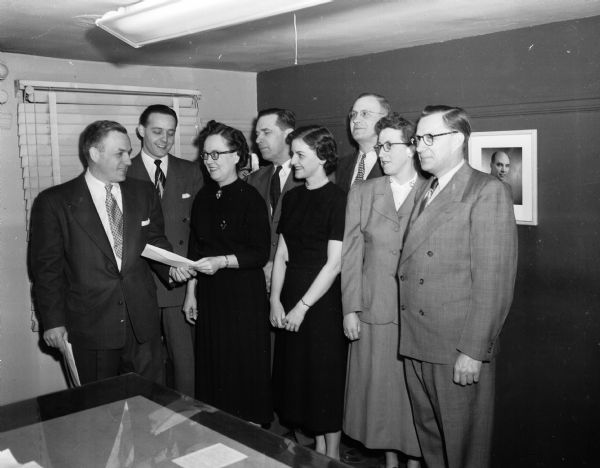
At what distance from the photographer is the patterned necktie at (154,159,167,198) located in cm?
404

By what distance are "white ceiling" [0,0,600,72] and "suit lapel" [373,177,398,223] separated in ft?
2.74

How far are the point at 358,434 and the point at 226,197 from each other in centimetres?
151

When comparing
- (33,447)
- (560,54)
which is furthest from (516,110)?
(33,447)

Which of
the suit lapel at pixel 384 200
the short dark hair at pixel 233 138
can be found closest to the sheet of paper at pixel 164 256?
the short dark hair at pixel 233 138

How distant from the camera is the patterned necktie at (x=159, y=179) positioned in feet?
13.3

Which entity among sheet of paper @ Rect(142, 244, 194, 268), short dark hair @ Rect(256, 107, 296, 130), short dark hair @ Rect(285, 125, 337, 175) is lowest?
sheet of paper @ Rect(142, 244, 194, 268)

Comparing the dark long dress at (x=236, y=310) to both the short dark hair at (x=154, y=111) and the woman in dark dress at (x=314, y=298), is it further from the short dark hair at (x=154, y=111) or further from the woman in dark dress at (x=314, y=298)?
the short dark hair at (x=154, y=111)

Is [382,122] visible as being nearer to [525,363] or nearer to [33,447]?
[525,363]

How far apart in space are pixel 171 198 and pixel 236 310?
36.8 inches

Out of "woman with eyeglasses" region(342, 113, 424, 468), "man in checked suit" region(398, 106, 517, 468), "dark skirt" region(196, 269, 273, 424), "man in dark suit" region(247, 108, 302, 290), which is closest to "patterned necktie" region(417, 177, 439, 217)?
"man in checked suit" region(398, 106, 517, 468)

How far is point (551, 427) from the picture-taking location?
3.48 m

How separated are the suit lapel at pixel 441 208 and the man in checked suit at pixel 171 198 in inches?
68.2

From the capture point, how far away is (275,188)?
13.3ft

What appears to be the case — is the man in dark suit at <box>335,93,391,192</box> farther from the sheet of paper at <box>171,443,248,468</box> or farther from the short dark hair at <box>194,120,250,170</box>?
the sheet of paper at <box>171,443,248,468</box>
